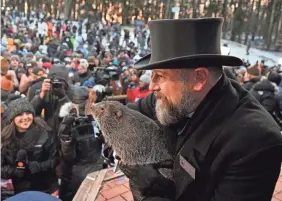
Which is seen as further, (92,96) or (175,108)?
(92,96)

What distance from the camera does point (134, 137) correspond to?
162 cm

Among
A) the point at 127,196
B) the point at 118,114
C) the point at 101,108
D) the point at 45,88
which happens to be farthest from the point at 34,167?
the point at 118,114

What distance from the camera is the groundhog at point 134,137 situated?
5.21 ft

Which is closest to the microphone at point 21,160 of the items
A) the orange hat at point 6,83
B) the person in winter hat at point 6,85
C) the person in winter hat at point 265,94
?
the person in winter hat at point 6,85

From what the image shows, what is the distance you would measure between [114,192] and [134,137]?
126cm

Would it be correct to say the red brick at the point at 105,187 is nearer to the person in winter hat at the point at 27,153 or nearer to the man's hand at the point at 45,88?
the person in winter hat at the point at 27,153

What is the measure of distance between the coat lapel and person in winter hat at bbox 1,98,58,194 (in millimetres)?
1999

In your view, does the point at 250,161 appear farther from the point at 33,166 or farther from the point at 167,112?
the point at 33,166

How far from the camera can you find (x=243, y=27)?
3788 centimetres

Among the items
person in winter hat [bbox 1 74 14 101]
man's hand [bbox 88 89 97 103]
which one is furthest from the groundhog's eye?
person in winter hat [bbox 1 74 14 101]

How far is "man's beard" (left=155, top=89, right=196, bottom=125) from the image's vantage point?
1449 mm

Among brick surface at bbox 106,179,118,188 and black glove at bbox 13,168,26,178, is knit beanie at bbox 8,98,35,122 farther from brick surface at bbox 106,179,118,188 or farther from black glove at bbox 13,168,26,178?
brick surface at bbox 106,179,118,188

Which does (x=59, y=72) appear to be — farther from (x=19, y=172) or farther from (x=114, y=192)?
(x=114, y=192)

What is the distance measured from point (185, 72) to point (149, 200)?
1.97 ft
